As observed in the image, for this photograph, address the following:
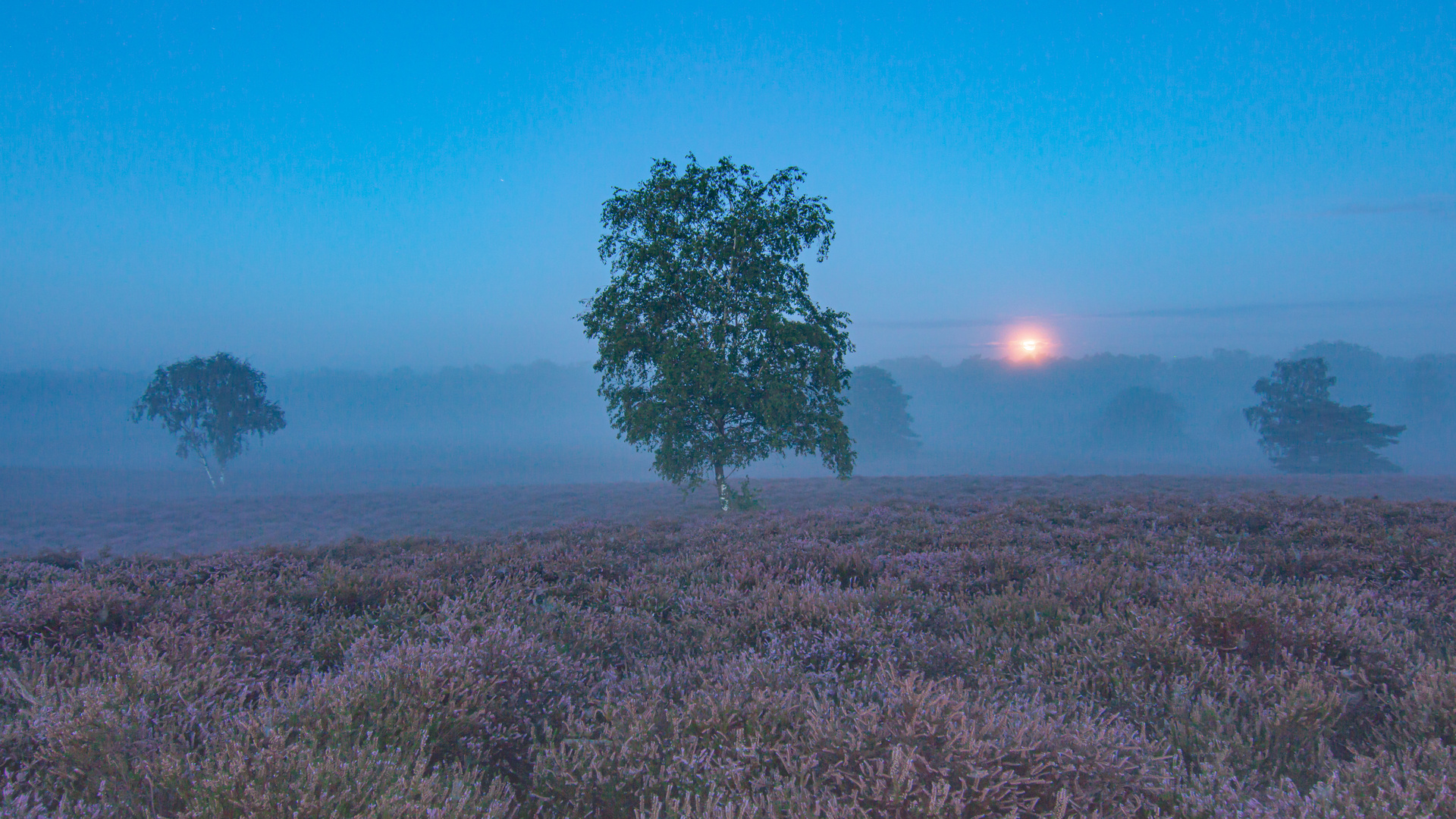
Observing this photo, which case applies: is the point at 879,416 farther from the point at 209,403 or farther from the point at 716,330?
the point at 209,403

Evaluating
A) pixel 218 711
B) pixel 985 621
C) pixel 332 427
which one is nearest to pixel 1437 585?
pixel 985 621

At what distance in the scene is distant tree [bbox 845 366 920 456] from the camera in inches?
3191

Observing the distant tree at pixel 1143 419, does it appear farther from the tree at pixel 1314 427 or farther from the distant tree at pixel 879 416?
the distant tree at pixel 879 416

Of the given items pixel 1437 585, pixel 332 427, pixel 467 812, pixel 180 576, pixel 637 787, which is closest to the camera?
pixel 467 812

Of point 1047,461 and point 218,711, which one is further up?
point 218,711

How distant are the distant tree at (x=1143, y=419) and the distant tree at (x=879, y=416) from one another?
48.1m

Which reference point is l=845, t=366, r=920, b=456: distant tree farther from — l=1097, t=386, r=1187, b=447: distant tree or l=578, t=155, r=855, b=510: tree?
l=578, t=155, r=855, b=510: tree

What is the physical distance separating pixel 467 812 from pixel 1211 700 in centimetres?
426

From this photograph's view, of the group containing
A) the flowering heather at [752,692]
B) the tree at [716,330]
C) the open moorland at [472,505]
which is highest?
the tree at [716,330]

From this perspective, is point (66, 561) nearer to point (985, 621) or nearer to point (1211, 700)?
point (985, 621)

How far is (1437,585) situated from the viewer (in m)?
6.50

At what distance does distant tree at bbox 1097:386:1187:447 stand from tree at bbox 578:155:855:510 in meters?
105

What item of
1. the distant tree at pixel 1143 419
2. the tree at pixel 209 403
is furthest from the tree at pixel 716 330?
the distant tree at pixel 1143 419

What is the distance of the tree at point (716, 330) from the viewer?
60.3ft
